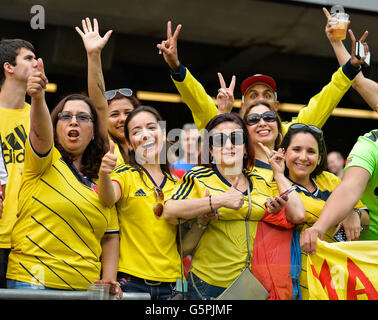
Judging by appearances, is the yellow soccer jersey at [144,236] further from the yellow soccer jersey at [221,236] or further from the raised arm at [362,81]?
the raised arm at [362,81]

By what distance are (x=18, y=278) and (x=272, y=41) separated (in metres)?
6.83

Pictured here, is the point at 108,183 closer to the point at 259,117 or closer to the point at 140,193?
the point at 140,193

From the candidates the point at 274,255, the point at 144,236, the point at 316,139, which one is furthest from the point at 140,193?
the point at 316,139

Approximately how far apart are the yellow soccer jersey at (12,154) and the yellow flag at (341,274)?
1.91 meters

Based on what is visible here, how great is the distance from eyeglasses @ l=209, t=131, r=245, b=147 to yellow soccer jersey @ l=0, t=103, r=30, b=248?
51.2 inches

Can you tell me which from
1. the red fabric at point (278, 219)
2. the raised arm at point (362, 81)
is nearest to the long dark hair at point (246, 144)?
the red fabric at point (278, 219)

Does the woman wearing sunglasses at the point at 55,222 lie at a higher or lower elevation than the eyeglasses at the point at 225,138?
lower

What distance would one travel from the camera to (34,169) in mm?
3393

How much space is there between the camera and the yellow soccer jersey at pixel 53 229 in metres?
3.32

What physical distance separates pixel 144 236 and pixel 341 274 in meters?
1.21

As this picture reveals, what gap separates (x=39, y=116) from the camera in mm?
3248

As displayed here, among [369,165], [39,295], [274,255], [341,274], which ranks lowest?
[39,295]
